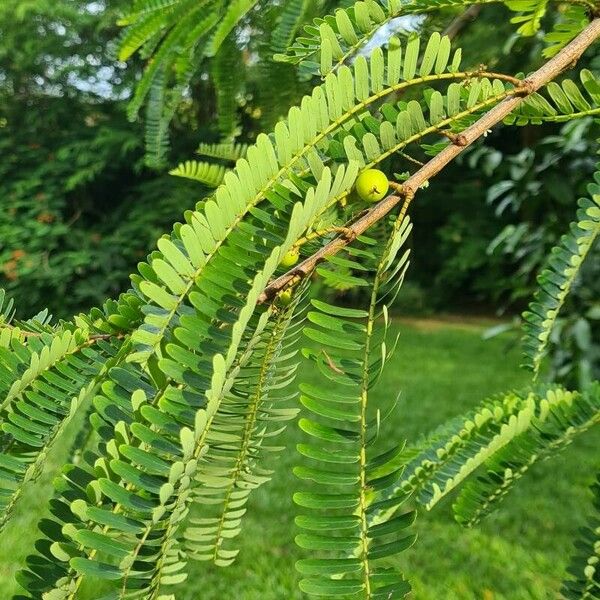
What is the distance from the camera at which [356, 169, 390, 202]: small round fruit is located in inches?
→ 12.7

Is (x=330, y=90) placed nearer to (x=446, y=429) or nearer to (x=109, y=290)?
(x=446, y=429)

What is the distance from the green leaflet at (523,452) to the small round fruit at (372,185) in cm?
35

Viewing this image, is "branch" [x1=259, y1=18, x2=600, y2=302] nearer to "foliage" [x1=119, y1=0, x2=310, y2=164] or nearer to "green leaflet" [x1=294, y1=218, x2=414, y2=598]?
"green leaflet" [x1=294, y1=218, x2=414, y2=598]

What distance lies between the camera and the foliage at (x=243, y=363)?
258 millimetres

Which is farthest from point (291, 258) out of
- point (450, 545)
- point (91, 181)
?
point (91, 181)

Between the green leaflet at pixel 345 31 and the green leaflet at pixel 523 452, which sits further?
the green leaflet at pixel 523 452

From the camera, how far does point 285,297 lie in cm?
32

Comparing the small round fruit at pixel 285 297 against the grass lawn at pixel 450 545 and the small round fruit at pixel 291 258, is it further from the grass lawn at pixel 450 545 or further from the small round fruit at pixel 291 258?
the grass lawn at pixel 450 545

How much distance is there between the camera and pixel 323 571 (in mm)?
282

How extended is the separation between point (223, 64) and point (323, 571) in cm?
71

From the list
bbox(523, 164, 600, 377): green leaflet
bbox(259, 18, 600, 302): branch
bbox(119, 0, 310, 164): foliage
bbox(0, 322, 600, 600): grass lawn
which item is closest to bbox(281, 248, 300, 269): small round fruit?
bbox(259, 18, 600, 302): branch

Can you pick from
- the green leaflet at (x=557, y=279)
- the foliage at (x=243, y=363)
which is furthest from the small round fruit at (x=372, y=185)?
the green leaflet at (x=557, y=279)

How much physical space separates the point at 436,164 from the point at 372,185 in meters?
0.05

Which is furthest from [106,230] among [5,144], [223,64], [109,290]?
[223,64]
